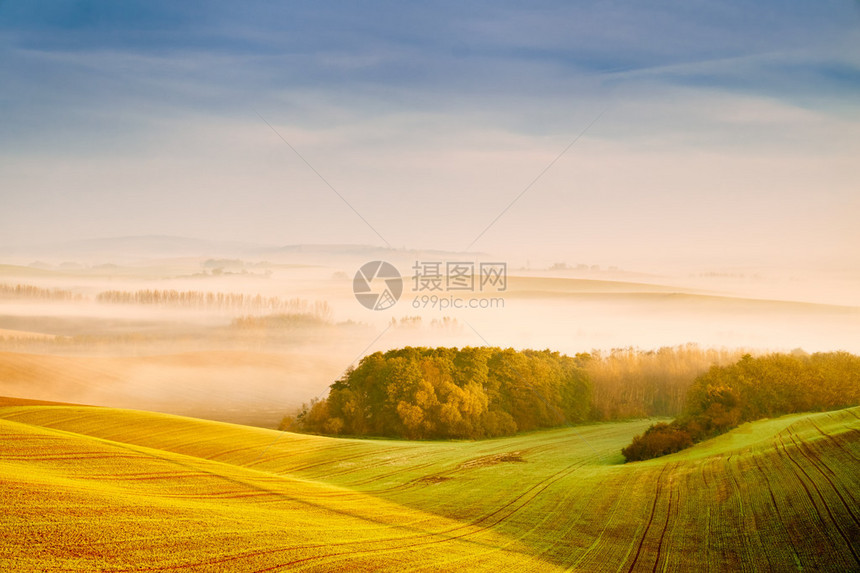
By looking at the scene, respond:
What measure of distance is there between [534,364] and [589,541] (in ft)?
127

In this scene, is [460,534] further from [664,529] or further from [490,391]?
[490,391]

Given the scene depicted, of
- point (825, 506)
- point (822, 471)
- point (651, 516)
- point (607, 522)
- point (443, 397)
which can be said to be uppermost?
point (443, 397)

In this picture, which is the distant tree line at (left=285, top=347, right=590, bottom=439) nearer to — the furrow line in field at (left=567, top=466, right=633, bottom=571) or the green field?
the green field

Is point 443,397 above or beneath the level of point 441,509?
above

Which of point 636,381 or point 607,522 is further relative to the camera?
point 636,381

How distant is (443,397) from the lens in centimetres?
4759

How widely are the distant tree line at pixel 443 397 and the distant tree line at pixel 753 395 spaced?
1714 cm

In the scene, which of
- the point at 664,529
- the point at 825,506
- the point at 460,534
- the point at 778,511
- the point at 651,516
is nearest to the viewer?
the point at 825,506

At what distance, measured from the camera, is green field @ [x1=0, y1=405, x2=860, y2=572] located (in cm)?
1084

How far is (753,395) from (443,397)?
22.2 meters

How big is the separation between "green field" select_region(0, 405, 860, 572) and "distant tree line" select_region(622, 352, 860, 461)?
6.86ft

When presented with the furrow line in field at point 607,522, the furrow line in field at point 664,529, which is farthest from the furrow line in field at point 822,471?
the furrow line in field at point 607,522

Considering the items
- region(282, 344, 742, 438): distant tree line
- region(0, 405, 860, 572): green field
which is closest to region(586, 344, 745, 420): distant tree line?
region(282, 344, 742, 438): distant tree line

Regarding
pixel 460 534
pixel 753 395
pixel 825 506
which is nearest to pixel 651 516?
pixel 825 506
